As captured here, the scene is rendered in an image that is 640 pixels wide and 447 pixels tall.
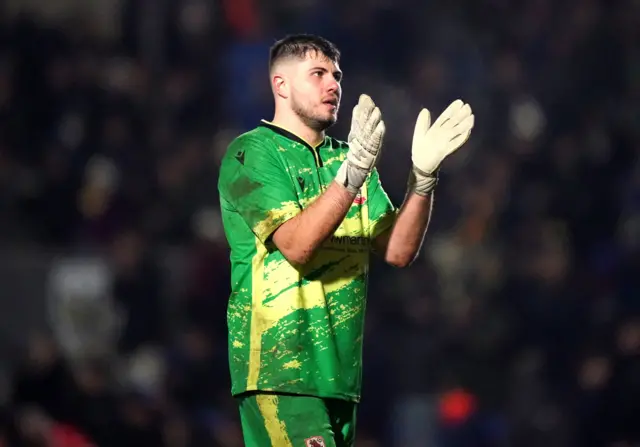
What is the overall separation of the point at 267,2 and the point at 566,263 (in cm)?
355

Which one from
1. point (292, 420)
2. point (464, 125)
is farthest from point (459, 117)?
point (292, 420)

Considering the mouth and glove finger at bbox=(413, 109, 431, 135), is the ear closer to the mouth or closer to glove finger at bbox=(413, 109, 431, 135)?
the mouth

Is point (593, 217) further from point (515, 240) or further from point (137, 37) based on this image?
point (137, 37)

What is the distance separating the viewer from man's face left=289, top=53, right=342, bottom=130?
4957 millimetres

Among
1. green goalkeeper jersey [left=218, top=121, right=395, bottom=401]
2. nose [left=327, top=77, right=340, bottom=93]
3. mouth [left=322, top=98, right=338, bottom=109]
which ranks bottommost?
green goalkeeper jersey [left=218, top=121, right=395, bottom=401]

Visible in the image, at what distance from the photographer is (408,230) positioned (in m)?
5.08

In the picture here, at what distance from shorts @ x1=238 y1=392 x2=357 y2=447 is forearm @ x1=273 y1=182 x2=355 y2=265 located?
505mm

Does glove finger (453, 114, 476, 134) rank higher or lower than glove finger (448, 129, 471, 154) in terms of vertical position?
higher

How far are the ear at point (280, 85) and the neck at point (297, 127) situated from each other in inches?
2.8

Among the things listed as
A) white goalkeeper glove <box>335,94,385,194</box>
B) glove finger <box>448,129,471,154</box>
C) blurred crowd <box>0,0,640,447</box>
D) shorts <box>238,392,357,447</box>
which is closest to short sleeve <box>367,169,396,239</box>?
glove finger <box>448,129,471,154</box>

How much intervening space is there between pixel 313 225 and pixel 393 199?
5.32m

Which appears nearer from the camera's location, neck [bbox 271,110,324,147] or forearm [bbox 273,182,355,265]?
forearm [bbox 273,182,355,265]

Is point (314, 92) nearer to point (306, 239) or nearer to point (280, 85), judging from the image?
point (280, 85)

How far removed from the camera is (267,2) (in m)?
11.8
